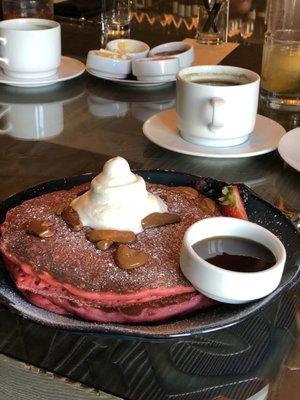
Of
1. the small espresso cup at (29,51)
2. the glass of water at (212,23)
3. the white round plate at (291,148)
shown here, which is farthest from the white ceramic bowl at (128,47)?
the white round plate at (291,148)

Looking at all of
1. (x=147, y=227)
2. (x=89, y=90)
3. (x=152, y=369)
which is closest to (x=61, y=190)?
(x=147, y=227)

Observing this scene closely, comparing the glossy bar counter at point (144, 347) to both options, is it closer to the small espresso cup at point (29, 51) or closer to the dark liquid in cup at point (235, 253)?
the dark liquid in cup at point (235, 253)

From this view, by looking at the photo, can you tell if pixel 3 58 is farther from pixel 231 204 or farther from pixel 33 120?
pixel 231 204

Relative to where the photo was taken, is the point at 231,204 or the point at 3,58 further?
the point at 3,58

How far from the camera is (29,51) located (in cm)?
138

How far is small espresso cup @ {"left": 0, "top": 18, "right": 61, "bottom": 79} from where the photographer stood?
1.37 meters

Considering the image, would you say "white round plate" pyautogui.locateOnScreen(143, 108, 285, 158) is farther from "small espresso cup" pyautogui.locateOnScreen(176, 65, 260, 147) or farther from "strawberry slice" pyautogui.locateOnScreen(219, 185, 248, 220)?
"strawberry slice" pyautogui.locateOnScreen(219, 185, 248, 220)

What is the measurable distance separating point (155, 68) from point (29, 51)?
255 mm

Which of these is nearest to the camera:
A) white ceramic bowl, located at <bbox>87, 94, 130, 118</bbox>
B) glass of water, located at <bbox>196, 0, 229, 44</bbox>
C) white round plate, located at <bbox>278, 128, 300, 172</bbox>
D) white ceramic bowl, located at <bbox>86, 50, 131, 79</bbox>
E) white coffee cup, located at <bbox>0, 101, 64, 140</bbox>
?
white round plate, located at <bbox>278, 128, 300, 172</bbox>

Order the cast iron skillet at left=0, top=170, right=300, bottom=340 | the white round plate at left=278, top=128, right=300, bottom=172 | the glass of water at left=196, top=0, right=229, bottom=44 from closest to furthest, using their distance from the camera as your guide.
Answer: the cast iron skillet at left=0, top=170, right=300, bottom=340 → the white round plate at left=278, top=128, right=300, bottom=172 → the glass of water at left=196, top=0, right=229, bottom=44

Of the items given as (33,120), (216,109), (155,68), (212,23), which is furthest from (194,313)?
(212,23)

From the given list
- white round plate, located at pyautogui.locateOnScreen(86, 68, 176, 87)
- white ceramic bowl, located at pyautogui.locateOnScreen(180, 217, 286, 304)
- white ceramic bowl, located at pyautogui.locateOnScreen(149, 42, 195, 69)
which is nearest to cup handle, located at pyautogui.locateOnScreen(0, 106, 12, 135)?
white round plate, located at pyautogui.locateOnScreen(86, 68, 176, 87)

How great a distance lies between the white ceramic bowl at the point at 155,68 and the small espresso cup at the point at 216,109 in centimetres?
24

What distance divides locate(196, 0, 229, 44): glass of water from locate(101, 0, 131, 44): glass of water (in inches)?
7.4
